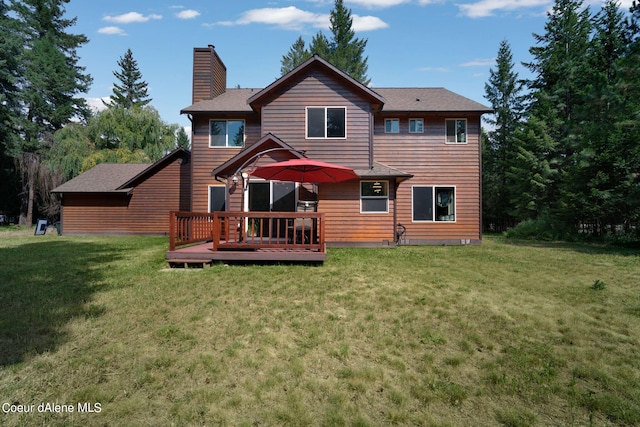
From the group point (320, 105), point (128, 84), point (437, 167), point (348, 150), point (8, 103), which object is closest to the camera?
point (348, 150)

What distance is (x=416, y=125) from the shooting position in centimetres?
1410

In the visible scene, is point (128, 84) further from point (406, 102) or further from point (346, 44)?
point (406, 102)

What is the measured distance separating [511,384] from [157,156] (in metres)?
29.2

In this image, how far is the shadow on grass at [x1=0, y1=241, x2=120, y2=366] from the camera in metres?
3.78

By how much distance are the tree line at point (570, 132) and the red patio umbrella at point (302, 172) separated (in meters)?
11.2

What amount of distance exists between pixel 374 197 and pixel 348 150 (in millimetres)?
1908

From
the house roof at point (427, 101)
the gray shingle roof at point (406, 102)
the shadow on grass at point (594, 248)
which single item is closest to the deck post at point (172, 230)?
the gray shingle roof at point (406, 102)

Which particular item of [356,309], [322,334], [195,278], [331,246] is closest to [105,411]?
[322,334]

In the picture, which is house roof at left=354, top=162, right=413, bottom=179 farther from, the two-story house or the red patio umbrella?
Result: the red patio umbrella

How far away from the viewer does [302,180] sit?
31.5ft

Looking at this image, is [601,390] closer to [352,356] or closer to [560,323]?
[560,323]

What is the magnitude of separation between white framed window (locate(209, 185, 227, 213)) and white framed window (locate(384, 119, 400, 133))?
712cm

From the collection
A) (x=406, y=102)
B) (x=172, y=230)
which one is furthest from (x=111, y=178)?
(x=406, y=102)

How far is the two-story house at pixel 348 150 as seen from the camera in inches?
452
